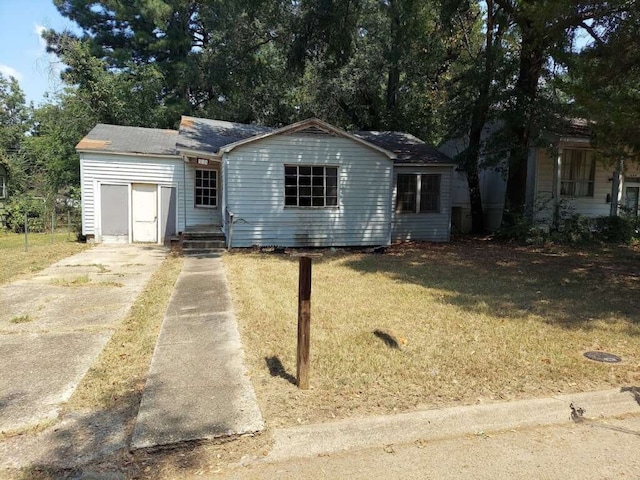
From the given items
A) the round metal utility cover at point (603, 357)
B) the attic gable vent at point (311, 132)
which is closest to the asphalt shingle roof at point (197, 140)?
the attic gable vent at point (311, 132)

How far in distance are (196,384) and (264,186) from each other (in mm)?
9811

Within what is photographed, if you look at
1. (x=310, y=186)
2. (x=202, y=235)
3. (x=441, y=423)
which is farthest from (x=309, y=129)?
(x=441, y=423)

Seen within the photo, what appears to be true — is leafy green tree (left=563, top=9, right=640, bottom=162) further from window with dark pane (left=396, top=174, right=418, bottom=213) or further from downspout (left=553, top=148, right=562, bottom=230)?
downspout (left=553, top=148, right=562, bottom=230)

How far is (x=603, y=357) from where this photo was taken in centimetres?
464

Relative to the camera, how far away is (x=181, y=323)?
5684 mm

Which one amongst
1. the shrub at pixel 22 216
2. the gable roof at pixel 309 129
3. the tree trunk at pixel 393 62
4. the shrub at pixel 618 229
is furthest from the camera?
the shrub at pixel 22 216

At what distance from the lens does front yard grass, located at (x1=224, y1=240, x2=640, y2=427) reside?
3789 mm

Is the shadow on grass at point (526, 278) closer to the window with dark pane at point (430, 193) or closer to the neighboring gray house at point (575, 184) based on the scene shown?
the window with dark pane at point (430, 193)

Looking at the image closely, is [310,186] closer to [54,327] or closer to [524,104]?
[524,104]

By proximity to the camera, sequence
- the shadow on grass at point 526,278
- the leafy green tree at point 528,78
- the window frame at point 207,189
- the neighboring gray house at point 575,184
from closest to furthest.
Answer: the shadow on grass at point 526,278
the leafy green tree at point 528,78
the window frame at point 207,189
the neighboring gray house at point 575,184

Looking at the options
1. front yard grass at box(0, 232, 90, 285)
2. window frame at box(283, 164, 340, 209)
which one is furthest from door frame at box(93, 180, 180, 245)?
window frame at box(283, 164, 340, 209)

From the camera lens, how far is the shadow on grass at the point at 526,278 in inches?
258

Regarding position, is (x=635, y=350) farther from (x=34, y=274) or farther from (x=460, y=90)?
(x=460, y=90)

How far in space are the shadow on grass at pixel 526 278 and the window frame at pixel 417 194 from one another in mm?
1875
